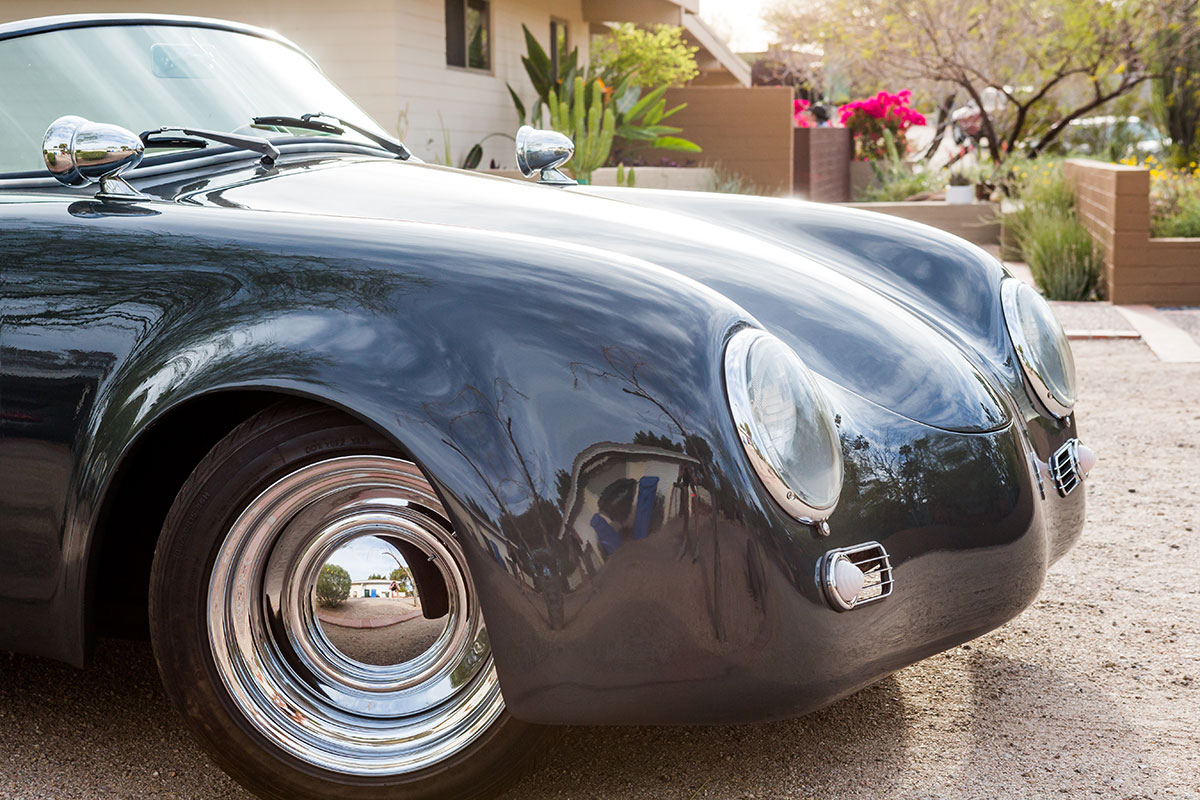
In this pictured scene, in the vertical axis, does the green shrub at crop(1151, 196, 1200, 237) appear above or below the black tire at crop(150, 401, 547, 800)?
above

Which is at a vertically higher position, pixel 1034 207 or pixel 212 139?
pixel 212 139

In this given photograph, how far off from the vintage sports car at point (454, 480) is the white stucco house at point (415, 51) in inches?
395

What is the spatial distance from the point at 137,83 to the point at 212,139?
0.85ft

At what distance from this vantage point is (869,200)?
62.6 ft

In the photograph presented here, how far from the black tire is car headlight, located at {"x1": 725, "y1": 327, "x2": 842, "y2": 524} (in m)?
0.56

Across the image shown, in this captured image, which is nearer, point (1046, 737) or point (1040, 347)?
point (1046, 737)

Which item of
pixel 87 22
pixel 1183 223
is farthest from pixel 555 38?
pixel 87 22

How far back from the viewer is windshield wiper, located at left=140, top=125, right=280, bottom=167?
277cm

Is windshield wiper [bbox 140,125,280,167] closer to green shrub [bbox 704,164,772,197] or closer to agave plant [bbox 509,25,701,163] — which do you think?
agave plant [bbox 509,25,701,163]

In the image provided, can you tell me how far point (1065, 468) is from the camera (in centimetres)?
264

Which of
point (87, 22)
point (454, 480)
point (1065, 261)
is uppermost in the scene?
point (87, 22)

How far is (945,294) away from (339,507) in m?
1.63

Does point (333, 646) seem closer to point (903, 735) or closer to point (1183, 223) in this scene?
point (903, 735)

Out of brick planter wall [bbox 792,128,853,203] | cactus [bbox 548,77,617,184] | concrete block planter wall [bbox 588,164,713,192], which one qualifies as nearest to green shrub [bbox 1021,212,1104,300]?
concrete block planter wall [bbox 588,164,713,192]
